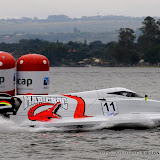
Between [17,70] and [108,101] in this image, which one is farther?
[17,70]

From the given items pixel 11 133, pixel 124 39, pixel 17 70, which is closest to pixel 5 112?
pixel 11 133

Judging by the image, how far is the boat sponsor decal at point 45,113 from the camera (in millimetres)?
19438

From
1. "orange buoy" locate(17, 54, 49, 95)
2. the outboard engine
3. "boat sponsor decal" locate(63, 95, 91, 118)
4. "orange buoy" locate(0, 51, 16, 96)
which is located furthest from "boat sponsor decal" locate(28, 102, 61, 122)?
"orange buoy" locate(17, 54, 49, 95)

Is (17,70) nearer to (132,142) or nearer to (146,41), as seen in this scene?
(132,142)

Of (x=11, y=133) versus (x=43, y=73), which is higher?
(x=43, y=73)

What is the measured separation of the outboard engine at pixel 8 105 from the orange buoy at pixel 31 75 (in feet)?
13.2

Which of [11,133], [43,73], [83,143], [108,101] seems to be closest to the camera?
[83,143]

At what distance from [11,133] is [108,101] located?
440 centimetres

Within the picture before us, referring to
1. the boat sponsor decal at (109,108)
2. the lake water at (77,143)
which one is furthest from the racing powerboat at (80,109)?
the lake water at (77,143)

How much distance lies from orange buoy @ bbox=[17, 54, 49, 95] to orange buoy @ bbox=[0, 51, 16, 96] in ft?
2.12

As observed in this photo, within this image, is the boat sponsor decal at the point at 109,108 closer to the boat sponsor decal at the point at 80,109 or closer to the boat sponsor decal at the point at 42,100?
the boat sponsor decal at the point at 80,109

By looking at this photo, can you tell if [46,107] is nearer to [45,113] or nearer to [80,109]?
[45,113]

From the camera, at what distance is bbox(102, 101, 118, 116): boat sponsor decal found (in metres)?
20.3

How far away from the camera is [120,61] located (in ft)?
606
